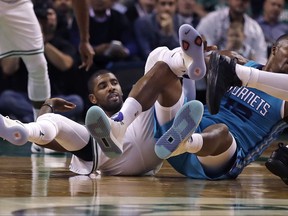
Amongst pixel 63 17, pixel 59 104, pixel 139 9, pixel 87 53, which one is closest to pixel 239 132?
pixel 59 104

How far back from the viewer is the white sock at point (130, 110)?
14.8 feet

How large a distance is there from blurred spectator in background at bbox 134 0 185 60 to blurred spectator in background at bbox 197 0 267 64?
14.6 inches

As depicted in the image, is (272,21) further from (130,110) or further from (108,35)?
(130,110)

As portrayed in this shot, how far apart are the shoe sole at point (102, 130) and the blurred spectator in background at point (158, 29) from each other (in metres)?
4.94

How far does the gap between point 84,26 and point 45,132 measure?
6.14 feet

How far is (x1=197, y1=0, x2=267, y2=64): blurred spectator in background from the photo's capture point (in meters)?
9.39

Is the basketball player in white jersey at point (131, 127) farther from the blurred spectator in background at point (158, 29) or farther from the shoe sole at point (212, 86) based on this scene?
the blurred spectator in background at point (158, 29)

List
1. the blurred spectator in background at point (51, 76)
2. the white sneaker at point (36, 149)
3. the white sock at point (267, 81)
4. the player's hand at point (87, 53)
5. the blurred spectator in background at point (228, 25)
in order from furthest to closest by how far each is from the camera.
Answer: the blurred spectator in background at point (228, 25) < the blurred spectator in background at point (51, 76) < the white sneaker at point (36, 149) < the player's hand at point (87, 53) < the white sock at point (267, 81)

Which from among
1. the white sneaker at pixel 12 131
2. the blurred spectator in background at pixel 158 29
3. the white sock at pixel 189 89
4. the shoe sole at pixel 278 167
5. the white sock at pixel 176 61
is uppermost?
the white sock at pixel 176 61

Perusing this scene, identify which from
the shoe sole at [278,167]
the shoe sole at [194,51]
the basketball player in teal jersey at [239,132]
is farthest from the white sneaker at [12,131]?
the shoe sole at [278,167]

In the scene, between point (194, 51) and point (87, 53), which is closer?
point (194, 51)

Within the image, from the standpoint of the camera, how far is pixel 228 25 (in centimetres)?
945

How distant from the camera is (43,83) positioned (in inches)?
252

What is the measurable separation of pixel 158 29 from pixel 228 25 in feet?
2.47
